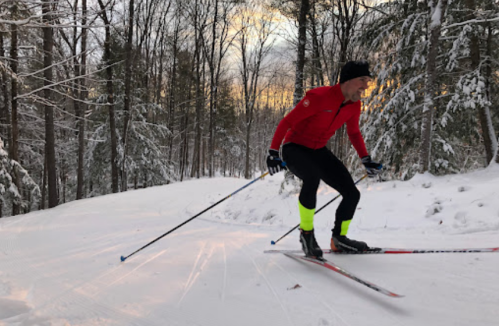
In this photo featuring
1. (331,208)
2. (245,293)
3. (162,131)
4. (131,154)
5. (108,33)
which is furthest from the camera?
(162,131)

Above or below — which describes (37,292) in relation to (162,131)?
below

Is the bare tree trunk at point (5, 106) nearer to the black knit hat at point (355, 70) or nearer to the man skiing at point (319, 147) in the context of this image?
the man skiing at point (319, 147)

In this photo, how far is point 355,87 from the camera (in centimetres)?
278

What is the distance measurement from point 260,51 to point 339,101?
1031 inches

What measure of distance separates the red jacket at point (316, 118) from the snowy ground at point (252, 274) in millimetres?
1319

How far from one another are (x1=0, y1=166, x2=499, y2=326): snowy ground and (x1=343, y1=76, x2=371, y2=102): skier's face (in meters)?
1.71

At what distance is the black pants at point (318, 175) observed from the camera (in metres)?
2.86

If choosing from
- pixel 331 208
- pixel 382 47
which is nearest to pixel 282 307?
pixel 331 208

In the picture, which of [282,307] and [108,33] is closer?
[282,307]

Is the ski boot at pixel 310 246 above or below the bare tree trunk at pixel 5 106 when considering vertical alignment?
below

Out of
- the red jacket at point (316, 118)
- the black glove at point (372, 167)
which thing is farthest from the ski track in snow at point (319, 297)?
the black glove at point (372, 167)

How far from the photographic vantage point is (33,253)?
11.6 ft

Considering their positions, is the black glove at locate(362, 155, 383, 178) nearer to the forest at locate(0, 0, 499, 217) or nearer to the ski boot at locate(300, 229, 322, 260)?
the ski boot at locate(300, 229, 322, 260)

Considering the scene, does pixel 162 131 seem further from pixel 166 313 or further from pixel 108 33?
pixel 166 313
